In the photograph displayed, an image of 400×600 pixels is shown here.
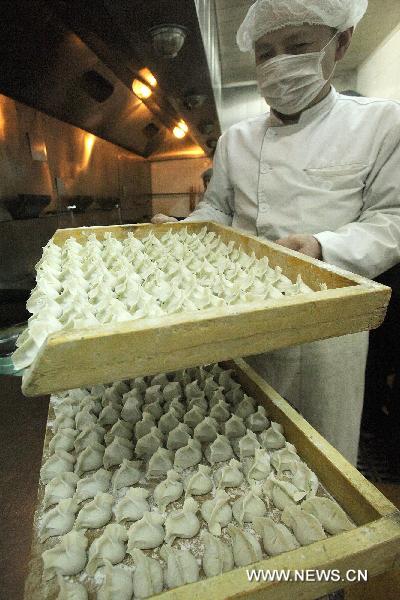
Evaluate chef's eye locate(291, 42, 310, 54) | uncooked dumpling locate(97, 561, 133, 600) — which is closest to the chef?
chef's eye locate(291, 42, 310, 54)

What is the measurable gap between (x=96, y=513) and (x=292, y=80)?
175 centimetres

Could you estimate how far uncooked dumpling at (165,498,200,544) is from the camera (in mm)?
841

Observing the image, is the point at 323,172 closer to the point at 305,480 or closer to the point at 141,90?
the point at 305,480

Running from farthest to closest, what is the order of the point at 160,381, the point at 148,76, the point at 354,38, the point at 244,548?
the point at 354,38 → the point at 148,76 → the point at 160,381 → the point at 244,548

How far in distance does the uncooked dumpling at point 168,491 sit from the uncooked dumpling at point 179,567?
12cm

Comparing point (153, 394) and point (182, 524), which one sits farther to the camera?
point (153, 394)

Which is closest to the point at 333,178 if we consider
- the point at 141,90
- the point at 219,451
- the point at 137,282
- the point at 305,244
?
the point at 305,244

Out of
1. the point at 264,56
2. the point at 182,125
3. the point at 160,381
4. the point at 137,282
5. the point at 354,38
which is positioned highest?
the point at 354,38

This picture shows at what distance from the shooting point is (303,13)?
1467mm

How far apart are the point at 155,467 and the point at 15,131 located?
2.69 metres

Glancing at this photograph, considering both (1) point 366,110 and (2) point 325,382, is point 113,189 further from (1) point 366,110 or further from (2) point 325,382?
(2) point 325,382

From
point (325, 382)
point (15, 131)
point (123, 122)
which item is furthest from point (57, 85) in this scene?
point (325, 382)

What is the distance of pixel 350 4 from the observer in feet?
4.86

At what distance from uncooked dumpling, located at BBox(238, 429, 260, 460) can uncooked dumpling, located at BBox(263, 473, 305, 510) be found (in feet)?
0.38
